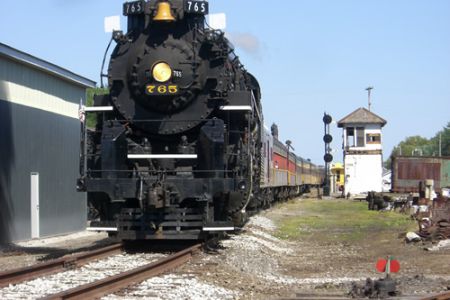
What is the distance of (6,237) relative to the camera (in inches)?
659

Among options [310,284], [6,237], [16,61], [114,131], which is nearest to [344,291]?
[310,284]

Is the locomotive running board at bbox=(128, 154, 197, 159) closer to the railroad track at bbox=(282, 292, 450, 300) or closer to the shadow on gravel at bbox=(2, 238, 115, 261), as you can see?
the shadow on gravel at bbox=(2, 238, 115, 261)

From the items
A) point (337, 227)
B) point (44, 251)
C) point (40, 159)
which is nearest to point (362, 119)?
point (337, 227)

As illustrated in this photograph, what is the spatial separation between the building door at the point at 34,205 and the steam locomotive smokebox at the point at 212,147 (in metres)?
7.66

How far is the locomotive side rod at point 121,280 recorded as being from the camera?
7.27m

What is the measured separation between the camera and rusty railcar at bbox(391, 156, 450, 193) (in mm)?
34312

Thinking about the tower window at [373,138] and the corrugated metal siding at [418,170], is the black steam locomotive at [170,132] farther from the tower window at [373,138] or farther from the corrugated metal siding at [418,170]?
the tower window at [373,138]

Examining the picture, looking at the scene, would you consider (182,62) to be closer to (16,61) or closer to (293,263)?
(293,263)

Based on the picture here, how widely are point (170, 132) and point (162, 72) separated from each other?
3.78ft

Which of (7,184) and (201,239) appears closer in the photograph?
(201,239)

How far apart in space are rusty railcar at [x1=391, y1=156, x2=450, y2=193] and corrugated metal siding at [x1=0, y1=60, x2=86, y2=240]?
59.5 ft

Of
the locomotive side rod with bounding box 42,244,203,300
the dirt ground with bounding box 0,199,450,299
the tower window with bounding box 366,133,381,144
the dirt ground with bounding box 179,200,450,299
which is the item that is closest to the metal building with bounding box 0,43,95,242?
the dirt ground with bounding box 0,199,450,299

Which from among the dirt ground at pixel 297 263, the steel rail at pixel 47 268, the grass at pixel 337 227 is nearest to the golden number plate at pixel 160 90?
the steel rail at pixel 47 268

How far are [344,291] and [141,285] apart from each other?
2.62 meters
